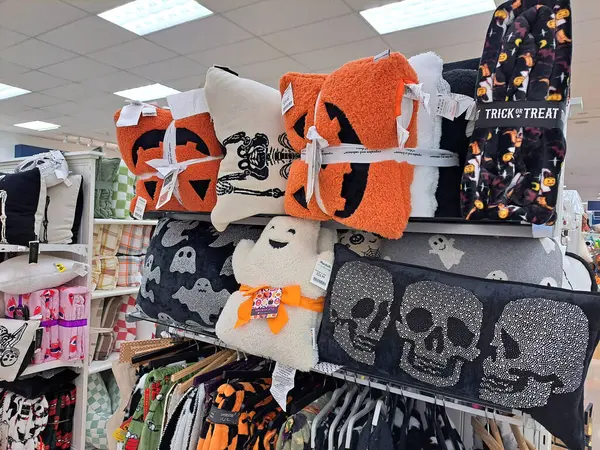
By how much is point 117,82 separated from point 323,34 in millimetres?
2956

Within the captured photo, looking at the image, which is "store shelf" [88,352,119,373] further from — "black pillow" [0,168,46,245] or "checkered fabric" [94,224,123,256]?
"black pillow" [0,168,46,245]

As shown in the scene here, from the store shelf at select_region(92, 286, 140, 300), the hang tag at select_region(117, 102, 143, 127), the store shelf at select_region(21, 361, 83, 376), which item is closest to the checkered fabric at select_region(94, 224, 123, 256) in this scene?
the store shelf at select_region(92, 286, 140, 300)

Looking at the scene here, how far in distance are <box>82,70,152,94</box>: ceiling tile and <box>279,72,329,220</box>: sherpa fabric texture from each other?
4777 millimetres

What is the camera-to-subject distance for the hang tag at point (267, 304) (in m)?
1.05

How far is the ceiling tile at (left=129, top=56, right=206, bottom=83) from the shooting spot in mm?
4777

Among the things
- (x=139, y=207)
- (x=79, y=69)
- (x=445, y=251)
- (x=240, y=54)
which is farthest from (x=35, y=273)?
(x=79, y=69)

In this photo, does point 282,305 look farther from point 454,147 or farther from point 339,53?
point 339,53

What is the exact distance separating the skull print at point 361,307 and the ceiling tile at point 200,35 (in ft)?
10.8

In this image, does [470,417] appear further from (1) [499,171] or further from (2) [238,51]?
(2) [238,51]

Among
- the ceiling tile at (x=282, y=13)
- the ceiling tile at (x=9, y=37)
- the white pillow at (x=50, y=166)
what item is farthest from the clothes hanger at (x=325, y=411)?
the ceiling tile at (x=9, y=37)

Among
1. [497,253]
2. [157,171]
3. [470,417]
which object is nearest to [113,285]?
[157,171]

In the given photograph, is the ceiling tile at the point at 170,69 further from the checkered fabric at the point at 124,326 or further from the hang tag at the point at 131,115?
the hang tag at the point at 131,115

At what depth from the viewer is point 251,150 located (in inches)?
45.6

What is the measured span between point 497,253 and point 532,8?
49 cm
